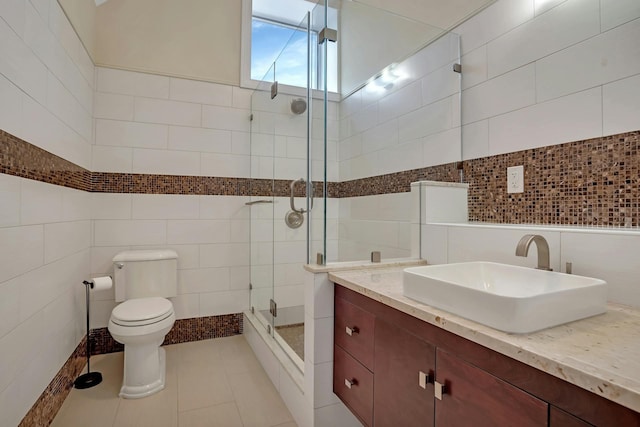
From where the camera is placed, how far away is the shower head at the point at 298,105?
195cm

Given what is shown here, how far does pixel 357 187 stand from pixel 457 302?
1.39 metres

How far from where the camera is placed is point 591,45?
1.29 m

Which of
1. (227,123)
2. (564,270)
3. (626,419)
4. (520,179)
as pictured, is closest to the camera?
(626,419)

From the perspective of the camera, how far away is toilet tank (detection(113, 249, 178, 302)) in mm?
2391

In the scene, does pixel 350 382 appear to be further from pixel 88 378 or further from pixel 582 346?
pixel 88 378

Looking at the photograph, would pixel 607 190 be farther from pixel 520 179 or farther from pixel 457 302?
pixel 457 302

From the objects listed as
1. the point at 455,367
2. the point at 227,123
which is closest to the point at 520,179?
the point at 455,367

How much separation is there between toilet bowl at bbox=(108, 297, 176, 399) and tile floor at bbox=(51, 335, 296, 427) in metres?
0.07

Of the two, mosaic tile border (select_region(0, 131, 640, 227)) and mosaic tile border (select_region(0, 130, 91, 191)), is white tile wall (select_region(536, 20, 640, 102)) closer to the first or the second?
mosaic tile border (select_region(0, 131, 640, 227))

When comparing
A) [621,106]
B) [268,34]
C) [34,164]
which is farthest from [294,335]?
[268,34]

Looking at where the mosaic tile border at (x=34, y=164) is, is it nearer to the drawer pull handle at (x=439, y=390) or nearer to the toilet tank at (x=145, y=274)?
the toilet tank at (x=145, y=274)

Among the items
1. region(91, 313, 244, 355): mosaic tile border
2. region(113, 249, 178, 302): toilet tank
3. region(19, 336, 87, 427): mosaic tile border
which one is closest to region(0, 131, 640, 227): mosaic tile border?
region(113, 249, 178, 302): toilet tank

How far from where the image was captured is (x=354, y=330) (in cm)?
138

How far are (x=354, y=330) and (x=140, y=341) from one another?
137cm
